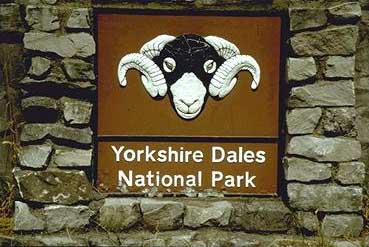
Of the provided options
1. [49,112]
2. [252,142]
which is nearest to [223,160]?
[252,142]

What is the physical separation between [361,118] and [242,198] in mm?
974

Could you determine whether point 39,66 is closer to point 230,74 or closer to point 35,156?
point 35,156

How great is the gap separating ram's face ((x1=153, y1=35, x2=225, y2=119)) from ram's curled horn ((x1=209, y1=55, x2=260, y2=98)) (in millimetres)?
40

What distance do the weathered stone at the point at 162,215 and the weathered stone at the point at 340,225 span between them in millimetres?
940

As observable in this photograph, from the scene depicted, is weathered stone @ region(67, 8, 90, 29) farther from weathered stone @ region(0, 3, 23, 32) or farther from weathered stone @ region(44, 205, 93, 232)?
weathered stone @ region(44, 205, 93, 232)

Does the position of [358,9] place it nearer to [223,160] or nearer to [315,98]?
[315,98]

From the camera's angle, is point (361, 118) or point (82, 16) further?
point (361, 118)

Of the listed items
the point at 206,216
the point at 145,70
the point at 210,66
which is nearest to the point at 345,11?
the point at 210,66

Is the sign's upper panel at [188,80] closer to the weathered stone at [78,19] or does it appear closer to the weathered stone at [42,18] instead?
the weathered stone at [78,19]

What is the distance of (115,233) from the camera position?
4.59 metres

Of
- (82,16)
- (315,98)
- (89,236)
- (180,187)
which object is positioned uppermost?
(82,16)

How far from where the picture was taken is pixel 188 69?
4.73m

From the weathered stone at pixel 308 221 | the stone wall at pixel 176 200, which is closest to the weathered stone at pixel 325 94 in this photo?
the stone wall at pixel 176 200

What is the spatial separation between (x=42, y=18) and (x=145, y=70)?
2.41ft
